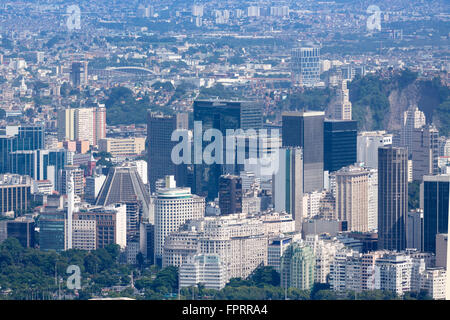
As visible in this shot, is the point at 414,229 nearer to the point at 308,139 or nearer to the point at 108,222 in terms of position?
the point at 108,222

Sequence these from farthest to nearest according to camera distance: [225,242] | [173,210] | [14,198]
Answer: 1. [14,198]
2. [173,210]
3. [225,242]

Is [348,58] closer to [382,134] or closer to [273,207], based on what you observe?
[382,134]

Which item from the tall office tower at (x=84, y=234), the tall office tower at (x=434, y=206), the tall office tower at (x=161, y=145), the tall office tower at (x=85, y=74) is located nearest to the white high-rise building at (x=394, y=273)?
the tall office tower at (x=434, y=206)

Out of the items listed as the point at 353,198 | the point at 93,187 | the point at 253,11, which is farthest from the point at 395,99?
the point at 353,198

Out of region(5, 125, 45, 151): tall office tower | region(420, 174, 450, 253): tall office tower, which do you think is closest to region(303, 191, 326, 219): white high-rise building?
region(420, 174, 450, 253): tall office tower

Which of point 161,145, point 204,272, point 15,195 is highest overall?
point 161,145
